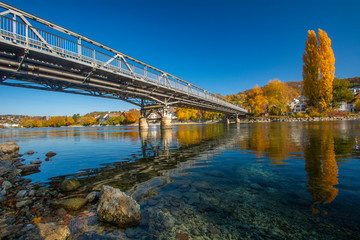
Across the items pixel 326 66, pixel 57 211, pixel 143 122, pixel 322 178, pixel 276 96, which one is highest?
pixel 326 66

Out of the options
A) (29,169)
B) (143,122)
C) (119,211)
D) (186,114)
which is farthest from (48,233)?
(186,114)

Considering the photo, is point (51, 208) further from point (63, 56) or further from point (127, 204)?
point (63, 56)

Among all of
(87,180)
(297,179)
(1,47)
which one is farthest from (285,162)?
(1,47)

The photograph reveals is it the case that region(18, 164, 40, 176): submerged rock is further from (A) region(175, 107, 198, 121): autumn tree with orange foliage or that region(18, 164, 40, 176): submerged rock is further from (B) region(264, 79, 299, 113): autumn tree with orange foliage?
(A) region(175, 107, 198, 121): autumn tree with orange foliage

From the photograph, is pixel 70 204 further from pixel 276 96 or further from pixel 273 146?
pixel 276 96

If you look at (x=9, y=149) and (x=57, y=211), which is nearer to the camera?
(x=57, y=211)

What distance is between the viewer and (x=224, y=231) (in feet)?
9.83

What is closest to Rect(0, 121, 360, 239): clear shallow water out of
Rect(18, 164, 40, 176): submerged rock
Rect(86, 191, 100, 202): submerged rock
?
Rect(86, 191, 100, 202): submerged rock

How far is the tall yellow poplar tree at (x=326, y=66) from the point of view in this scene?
56.8 m

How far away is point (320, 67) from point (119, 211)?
78715 millimetres

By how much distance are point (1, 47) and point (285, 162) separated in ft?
77.7

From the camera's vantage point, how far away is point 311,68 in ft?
194

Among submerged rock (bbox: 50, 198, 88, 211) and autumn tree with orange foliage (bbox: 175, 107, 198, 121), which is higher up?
A: autumn tree with orange foliage (bbox: 175, 107, 198, 121)

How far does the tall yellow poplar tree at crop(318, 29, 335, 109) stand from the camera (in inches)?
2237
